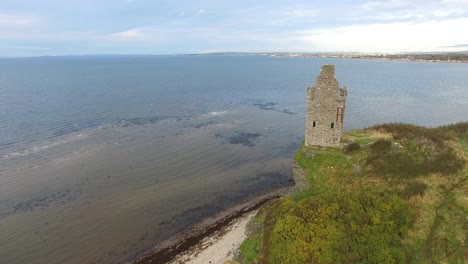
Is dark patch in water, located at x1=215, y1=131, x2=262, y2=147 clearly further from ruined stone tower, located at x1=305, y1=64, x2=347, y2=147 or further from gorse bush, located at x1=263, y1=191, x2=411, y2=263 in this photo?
gorse bush, located at x1=263, y1=191, x2=411, y2=263

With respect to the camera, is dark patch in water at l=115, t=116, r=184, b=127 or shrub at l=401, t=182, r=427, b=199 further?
dark patch in water at l=115, t=116, r=184, b=127

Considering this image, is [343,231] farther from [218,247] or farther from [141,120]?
[141,120]

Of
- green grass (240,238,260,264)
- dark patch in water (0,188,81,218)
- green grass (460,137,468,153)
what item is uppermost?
green grass (460,137,468,153)

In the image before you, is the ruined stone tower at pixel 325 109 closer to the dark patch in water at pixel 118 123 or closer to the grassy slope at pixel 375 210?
the grassy slope at pixel 375 210

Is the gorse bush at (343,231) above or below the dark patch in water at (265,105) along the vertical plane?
above

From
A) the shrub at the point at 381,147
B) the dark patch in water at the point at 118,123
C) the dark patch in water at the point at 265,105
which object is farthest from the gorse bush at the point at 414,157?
the dark patch in water at the point at 265,105

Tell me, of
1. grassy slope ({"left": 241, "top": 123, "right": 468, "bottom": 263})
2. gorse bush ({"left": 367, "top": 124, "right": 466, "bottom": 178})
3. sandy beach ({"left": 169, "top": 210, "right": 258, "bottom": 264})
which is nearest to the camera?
grassy slope ({"left": 241, "top": 123, "right": 468, "bottom": 263})

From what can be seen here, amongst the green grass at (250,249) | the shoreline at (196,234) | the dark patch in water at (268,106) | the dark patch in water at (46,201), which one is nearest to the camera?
the green grass at (250,249)

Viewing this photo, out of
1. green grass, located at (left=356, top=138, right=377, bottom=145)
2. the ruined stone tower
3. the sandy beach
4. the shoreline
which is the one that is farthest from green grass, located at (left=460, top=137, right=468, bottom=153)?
the sandy beach
